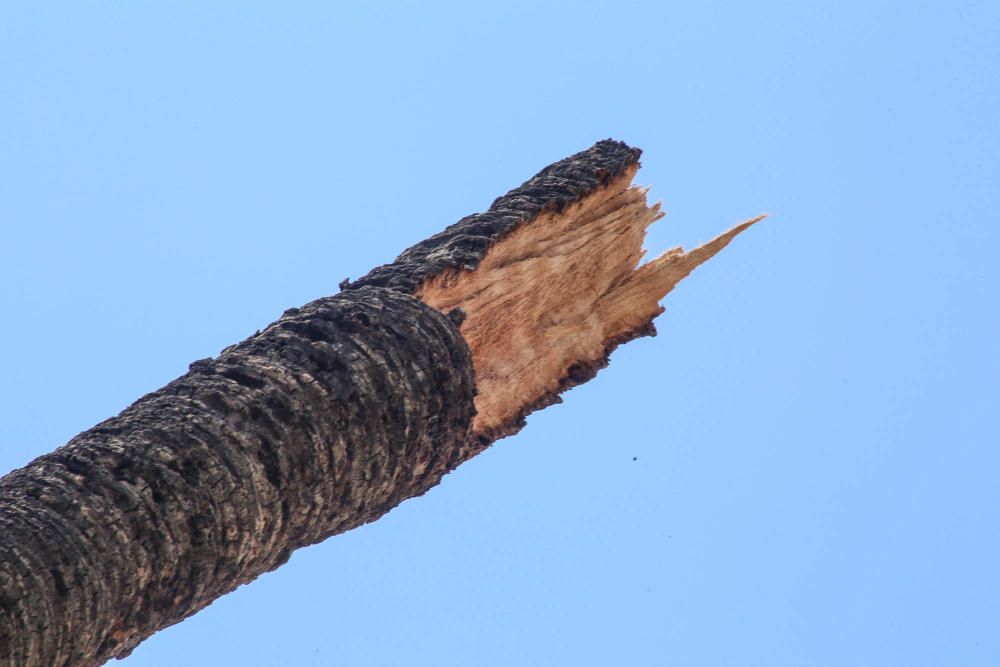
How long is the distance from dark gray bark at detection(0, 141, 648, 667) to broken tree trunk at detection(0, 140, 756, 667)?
0.04 feet

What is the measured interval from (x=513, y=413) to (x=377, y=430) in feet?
8.78

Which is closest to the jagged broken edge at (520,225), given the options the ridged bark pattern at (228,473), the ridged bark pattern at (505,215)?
the ridged bark pattern at (505,215)

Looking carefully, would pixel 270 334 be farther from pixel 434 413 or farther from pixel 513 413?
pixel 513 413

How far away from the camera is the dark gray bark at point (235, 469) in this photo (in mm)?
7543

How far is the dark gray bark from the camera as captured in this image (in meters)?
7.54

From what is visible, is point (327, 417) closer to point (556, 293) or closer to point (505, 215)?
point (505, 215)

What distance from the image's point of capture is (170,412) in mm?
8625

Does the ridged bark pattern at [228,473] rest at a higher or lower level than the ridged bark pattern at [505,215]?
lower

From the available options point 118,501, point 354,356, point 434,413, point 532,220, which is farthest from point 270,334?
point 532,220

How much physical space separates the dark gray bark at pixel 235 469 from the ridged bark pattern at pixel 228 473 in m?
0.01

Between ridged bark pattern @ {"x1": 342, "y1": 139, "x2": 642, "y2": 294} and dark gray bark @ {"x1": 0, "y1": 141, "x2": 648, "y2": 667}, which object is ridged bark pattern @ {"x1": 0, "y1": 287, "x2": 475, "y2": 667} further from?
→ ridged bark pattern @ {"x1": 342, "y1": 139, "x2": 642, "y2": 294}

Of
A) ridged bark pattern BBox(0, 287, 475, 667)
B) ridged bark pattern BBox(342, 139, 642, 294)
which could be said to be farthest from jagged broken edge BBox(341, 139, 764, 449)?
ridged bark pattern BBox(0, 287, 475, 667)

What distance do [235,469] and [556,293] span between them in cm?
452

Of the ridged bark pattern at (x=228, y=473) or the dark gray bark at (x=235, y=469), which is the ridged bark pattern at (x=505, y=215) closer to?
the dark gray bark at (x=235, y=469)
